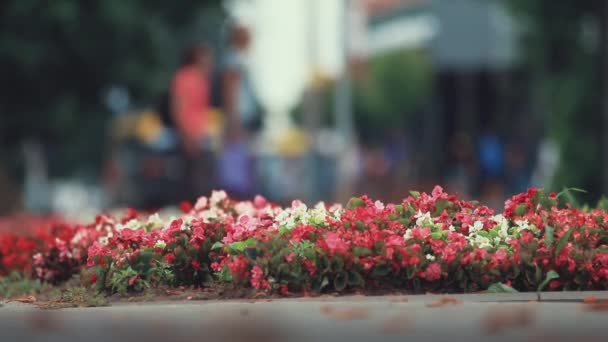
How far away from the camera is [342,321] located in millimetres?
8602

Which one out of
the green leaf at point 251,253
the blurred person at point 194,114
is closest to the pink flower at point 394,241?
the green leaf at point 251,253

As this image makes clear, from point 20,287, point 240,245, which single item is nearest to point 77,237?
point 20,287

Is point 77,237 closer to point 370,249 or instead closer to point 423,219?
→ point 423,219

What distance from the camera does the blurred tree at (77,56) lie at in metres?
26.9

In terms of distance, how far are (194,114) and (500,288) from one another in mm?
9423

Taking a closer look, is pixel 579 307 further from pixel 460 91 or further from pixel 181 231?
pixel 460 91

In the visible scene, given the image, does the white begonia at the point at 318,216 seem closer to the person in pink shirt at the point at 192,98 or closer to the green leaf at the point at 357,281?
the green leaf at the point at 357,281

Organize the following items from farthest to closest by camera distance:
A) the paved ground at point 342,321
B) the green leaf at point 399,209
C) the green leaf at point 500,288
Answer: the green leaf at point 399,209 < the green leaf at point 500,288 < the paved ground at point 342,321

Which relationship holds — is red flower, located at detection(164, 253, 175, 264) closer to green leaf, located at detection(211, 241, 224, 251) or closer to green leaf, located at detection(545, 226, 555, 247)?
green leaf, located at detection(211, 241, 224, 251)

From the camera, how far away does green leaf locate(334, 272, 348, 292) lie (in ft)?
32.2

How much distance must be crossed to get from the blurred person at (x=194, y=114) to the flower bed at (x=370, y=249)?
6873 millimetres

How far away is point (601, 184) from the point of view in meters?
31.3

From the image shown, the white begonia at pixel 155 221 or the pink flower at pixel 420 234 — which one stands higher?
the white begonia at pixel 155 221

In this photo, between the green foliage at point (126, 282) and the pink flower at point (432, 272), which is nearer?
the pink flower at point (432, 272)
